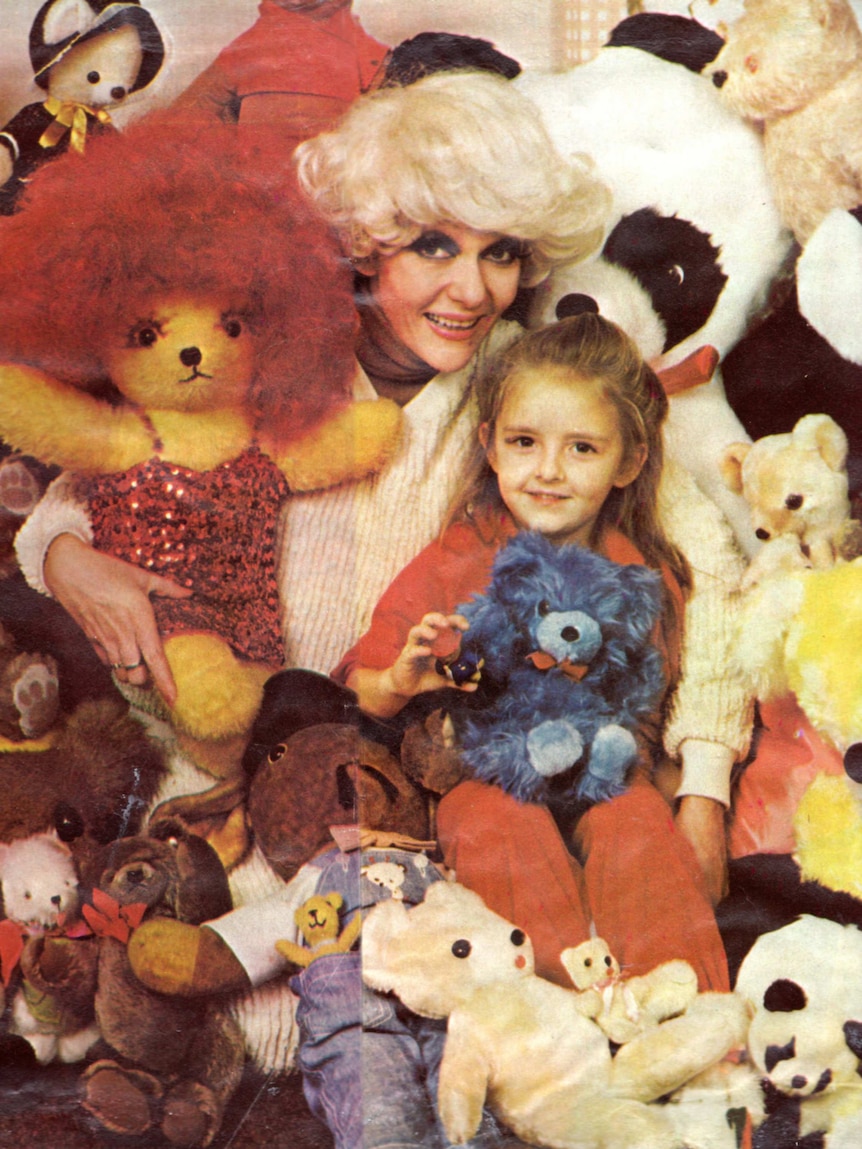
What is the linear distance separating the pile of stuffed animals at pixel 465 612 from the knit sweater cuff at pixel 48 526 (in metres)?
0.03

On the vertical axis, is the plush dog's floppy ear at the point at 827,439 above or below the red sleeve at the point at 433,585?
above

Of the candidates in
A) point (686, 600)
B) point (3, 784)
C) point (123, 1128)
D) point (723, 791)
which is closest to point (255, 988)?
Answer: point (123, 1128)

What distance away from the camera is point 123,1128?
2070 mm

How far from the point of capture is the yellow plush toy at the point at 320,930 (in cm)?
205

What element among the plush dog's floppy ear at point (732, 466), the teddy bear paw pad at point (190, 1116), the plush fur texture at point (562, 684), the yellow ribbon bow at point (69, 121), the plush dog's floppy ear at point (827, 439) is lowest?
the teddy bear paw pad at point (190, 1116)

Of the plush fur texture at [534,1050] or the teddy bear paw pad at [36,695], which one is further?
the teddy bear paw pad at [36,695]

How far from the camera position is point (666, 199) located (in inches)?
79.4

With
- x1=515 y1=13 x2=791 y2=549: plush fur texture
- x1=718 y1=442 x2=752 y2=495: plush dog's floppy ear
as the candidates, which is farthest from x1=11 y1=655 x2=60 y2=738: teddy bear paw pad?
x1=718 y1=442 x2=752 y2=495: plush dog's floppy ear

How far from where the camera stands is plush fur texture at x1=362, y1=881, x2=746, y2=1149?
1980 mm

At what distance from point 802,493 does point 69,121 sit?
145 cm

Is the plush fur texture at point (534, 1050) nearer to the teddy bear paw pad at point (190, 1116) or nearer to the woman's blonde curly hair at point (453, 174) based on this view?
the teddy bear paw pad at point (190, 1116)

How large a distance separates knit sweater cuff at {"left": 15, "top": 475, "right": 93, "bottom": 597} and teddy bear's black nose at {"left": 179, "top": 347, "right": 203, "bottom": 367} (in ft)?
0.97

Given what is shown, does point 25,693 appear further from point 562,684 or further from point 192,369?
point 562,684

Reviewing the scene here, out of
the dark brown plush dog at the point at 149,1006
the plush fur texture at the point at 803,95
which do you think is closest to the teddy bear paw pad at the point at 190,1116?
the dark brown plush dog at the point at 149,1006
